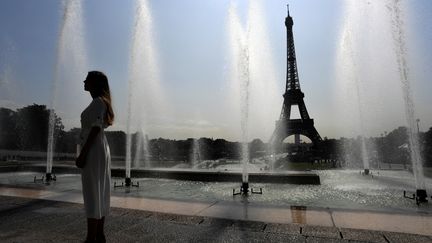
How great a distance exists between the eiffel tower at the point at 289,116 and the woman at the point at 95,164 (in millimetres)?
55831

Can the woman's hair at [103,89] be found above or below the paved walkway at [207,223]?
above

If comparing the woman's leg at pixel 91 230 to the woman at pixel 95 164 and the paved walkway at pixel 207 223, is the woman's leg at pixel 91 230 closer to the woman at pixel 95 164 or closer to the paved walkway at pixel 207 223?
the woman at pixel 95 164

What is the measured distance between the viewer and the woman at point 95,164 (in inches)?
125

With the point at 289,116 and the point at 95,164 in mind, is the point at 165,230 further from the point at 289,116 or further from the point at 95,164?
the point at 289,116

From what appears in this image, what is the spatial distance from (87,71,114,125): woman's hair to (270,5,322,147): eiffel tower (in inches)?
2193

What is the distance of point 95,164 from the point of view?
320cm

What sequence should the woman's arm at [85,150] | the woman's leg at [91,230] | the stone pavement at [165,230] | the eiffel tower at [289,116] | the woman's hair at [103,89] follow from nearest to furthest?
the woman's arm at [85,150] → the woman's leg at [91,230] → the woman's hair at [103,89] → the stone pavement at [165,230] → the eiffel tower at [289,116]

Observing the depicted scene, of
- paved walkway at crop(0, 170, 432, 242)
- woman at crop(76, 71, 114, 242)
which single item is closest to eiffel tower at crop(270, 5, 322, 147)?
paved walkway at crop(0, 170, 432, 242)

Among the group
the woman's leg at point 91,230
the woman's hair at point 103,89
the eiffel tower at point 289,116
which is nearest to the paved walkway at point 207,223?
the woman's leg at point 91,230

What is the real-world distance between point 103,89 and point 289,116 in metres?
57.8

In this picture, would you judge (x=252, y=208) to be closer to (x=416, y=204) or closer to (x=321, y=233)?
(x=321, y=233)

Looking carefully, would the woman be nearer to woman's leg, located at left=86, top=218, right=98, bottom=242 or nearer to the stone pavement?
woman's leg, located at left=86, top=218, right=98, bottom=242

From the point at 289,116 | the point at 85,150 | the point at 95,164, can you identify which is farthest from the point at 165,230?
the point at 289,116

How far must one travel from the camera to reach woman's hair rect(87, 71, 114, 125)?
11.2ft
